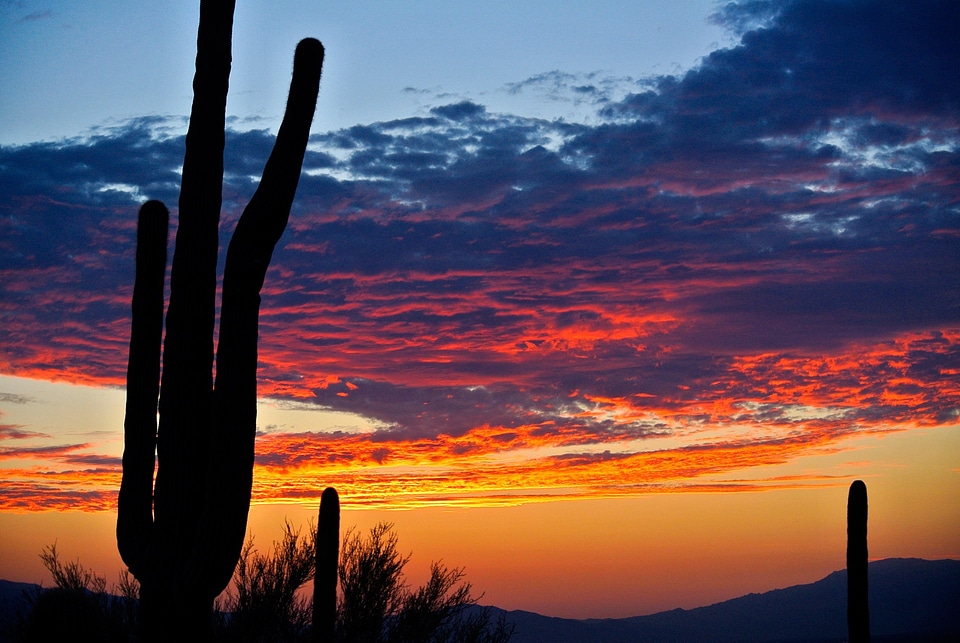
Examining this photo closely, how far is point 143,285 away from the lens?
8211mm

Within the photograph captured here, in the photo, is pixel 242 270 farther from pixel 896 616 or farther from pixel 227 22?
pixel 896 616

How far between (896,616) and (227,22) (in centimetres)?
21738

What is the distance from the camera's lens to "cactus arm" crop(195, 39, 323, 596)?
21.6 ft

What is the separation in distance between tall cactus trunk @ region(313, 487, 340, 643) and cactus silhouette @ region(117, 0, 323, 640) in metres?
3.25

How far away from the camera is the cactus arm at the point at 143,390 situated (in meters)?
7.29

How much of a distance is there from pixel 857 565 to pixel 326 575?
6.00 m

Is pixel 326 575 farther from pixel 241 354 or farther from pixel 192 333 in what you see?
pixel 241 354

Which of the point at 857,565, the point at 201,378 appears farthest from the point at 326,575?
the point at 857,565

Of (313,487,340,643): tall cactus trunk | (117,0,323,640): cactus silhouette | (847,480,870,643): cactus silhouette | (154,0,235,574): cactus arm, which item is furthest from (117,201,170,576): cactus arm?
(847,480,870,643): cactus silhouette

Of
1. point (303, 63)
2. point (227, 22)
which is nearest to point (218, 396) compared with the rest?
point (303, 63)

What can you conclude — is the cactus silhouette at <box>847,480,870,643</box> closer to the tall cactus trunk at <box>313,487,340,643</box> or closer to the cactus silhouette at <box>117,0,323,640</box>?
the tall cactus trunk at <box>313,487,340,643</box>

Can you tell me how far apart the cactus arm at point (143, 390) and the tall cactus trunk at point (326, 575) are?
317 cm

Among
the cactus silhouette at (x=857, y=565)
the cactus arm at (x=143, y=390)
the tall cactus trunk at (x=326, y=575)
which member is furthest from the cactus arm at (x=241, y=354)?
the cactus silhouette at (x=857, y=565)

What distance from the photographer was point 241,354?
6773mm
